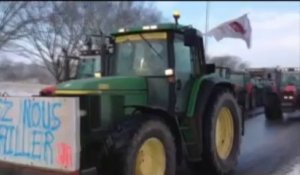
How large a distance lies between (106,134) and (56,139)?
2.42 feet

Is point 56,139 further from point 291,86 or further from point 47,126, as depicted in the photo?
point 291,86

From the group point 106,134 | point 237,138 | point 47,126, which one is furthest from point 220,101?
point 47,126

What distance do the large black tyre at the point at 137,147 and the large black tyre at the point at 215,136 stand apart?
4.38 feet

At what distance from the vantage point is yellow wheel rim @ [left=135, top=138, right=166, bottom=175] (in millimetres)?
6527

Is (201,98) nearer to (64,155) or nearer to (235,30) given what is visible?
(64,155)

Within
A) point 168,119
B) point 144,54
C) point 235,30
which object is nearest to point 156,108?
point 168,119

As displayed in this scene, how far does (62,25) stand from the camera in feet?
80.3

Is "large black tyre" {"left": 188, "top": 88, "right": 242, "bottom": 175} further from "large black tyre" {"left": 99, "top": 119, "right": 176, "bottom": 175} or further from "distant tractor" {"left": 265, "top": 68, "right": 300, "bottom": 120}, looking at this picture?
"distant tractor" {"left": 265, "top": 68, "right": 300, "bottom": 120}

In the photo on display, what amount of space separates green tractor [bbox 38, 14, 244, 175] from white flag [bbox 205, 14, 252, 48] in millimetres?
6271

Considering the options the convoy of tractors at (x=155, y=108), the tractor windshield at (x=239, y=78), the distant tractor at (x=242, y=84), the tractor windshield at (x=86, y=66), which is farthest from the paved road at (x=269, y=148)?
the tractor windshield at (x=86, y=66)

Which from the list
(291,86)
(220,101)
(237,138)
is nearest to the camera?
(220,101)

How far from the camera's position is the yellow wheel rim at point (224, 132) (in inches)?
346

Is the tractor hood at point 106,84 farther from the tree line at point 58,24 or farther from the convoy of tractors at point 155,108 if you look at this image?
the tree line at point 58,24

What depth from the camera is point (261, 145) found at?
11.6 metres
